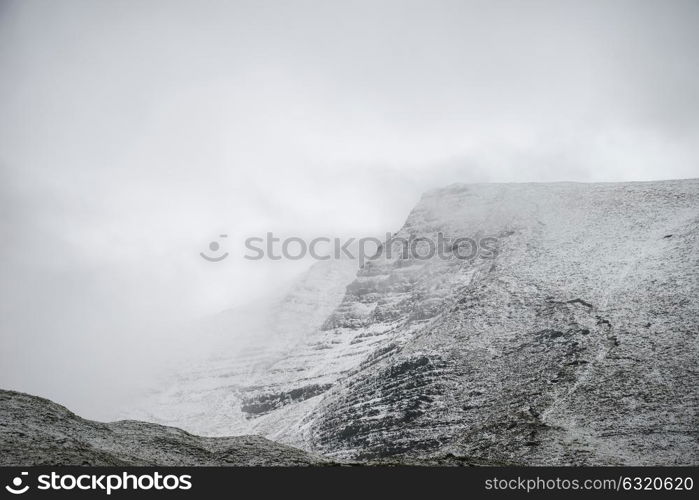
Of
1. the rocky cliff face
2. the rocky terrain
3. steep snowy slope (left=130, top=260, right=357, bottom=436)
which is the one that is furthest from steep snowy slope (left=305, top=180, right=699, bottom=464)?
steep snowy slope (left=130, top=260, right=357, bottom=436)

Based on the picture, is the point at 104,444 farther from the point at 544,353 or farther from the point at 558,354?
the point at 544,353

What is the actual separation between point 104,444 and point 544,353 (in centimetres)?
4518

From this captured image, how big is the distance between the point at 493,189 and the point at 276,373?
2155 inches

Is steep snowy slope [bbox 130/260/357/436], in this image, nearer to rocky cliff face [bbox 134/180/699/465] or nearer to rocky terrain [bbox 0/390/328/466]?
rocky cliff face [bbox 134/180/699/465]

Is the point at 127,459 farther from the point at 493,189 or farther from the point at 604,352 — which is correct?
the point at 493,189

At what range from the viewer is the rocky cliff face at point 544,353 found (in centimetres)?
4541

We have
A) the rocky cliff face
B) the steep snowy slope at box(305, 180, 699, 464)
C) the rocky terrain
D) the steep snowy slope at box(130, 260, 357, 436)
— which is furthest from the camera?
the steep snowy slope at box(130, 260, 357, 436)

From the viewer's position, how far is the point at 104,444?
24984mm

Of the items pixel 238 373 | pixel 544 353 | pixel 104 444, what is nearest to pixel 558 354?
pixel 544 353

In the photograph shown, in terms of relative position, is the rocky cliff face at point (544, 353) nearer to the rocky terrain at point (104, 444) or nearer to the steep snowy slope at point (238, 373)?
the steep snowy slope at point (238, 373)

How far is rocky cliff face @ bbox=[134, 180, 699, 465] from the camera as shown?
45406mm

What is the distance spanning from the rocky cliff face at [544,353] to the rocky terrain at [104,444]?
841 inches

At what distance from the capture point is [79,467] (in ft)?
64.3

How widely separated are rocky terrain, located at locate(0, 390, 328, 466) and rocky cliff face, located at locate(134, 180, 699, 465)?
70.1 feet
